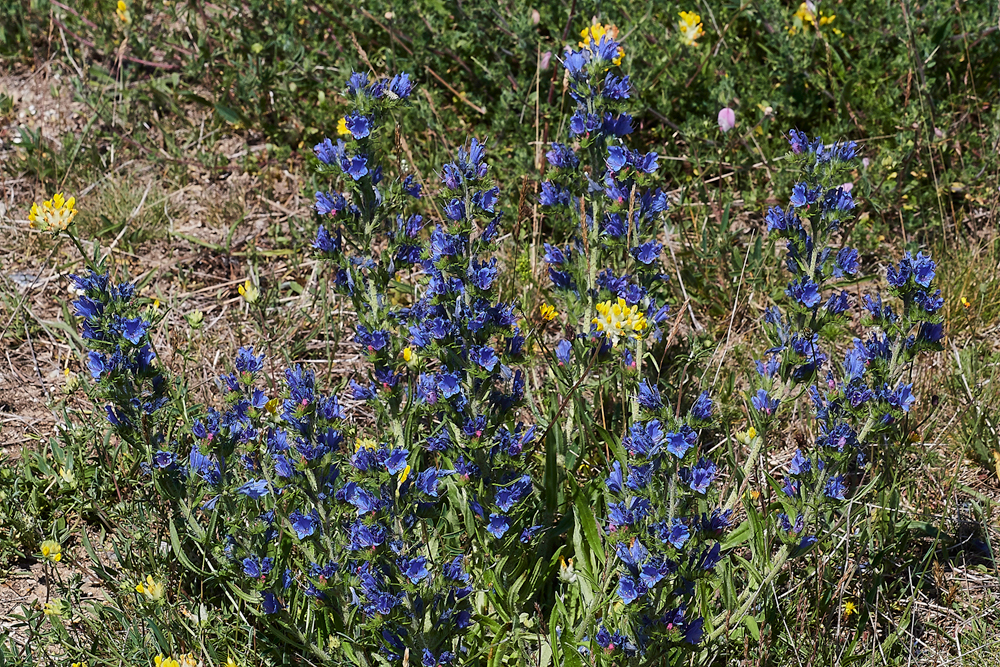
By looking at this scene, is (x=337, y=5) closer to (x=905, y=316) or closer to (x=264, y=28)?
(x=264, y=28)

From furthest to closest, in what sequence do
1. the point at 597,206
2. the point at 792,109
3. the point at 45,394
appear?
the point at 792,109 < the point at 45,394 < the point at 597,206

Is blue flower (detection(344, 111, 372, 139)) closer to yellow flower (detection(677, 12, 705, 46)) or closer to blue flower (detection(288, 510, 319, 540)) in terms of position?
blue flower (detection(288, 510, 319, 540))

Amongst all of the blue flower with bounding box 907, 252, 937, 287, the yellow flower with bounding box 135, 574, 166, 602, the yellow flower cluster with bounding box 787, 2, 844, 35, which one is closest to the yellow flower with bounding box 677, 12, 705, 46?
the yellow flower cluster with bounding box 787, 2, 844, 35

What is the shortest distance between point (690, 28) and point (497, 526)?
9.83 feet

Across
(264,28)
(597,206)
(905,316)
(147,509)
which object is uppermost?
(264,28)

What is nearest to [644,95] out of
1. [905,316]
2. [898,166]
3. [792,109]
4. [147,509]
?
[792,109]

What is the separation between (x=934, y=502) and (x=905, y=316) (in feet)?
3.55

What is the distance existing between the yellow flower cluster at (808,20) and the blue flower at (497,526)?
316 cm

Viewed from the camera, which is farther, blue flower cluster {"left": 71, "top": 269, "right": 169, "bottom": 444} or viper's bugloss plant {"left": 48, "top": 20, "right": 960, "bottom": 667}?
blue flower cluster {"left": 71, "top": 269, "right": 169, "bottom": 444}

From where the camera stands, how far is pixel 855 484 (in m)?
3.61

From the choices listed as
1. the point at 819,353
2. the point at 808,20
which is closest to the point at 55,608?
the point at 819,353

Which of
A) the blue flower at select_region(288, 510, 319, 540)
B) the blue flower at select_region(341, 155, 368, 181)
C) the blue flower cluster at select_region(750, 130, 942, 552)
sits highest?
the blue flower at select_region(341, 155, 368, 181)

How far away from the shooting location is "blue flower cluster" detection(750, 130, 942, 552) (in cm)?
260

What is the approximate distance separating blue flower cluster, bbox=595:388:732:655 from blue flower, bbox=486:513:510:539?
1.57 feet
